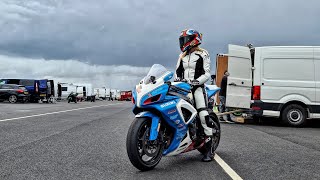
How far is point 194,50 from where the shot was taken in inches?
223

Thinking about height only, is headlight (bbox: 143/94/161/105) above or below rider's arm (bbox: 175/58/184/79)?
below

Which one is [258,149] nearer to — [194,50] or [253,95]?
[194,50]

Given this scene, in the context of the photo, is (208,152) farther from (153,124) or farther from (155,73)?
(155,73)

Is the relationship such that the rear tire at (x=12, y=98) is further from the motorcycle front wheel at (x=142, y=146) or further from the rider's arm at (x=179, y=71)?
the motorcycle front wheel at (x=142, y=146)

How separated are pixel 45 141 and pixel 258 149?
4167 millimetres

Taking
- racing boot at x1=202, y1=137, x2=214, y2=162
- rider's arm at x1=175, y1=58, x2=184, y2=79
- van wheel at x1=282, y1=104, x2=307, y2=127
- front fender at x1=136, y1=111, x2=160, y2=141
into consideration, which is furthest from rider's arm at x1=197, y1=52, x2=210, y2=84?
van wheel at x1=282, y1=104, x2=307, y2=127

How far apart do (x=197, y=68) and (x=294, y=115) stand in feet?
25.3

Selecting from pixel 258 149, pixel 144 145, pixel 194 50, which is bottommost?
pixel 258 149

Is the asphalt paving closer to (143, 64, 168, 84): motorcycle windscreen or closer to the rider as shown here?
the rider

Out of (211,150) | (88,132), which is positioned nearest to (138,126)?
(211,150)

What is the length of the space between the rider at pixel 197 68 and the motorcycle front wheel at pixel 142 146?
41.0 inches

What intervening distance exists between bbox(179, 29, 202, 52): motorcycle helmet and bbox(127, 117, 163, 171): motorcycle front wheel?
1.50 meters

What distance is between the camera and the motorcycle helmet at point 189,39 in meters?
5.52

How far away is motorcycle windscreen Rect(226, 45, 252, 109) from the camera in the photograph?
1241 cm
